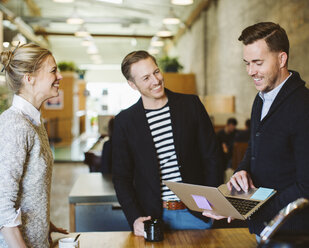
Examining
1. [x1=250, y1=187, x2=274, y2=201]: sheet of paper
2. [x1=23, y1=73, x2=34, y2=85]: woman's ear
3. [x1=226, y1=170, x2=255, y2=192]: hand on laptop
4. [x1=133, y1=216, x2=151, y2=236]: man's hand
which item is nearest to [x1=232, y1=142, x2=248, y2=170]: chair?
[x1=133, y1=216, x2=151, y2=236]: man's hand

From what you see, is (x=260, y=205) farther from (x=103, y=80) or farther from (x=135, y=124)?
(x=103, y=80)

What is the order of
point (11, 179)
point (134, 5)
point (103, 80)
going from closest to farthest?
point (11, 179) < point (134, 5) < point (103, 80)

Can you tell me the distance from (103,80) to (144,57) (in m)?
24.1

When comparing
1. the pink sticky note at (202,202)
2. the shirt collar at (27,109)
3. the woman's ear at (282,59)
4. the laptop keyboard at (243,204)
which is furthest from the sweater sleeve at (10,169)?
the woman's ear at (282,59)

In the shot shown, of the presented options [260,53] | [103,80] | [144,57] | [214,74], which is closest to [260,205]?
[260,53]

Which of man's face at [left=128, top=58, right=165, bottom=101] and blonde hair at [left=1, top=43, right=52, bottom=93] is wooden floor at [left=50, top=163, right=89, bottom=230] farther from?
blonde hair at [left=1, top=43, right=52, bottom=93]

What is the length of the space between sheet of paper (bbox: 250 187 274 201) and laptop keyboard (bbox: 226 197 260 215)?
0.08 ft

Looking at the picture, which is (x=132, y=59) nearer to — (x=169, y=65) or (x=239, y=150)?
(x=239, y=150)

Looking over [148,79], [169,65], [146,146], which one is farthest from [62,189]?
[169,65]

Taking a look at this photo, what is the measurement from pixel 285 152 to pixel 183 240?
0.65 m

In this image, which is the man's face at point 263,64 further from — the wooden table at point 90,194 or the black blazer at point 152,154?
the wooden table at point 90,194

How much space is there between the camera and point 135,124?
7.45 feet

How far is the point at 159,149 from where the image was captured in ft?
7.36

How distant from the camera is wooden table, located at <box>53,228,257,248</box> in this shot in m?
1.87
